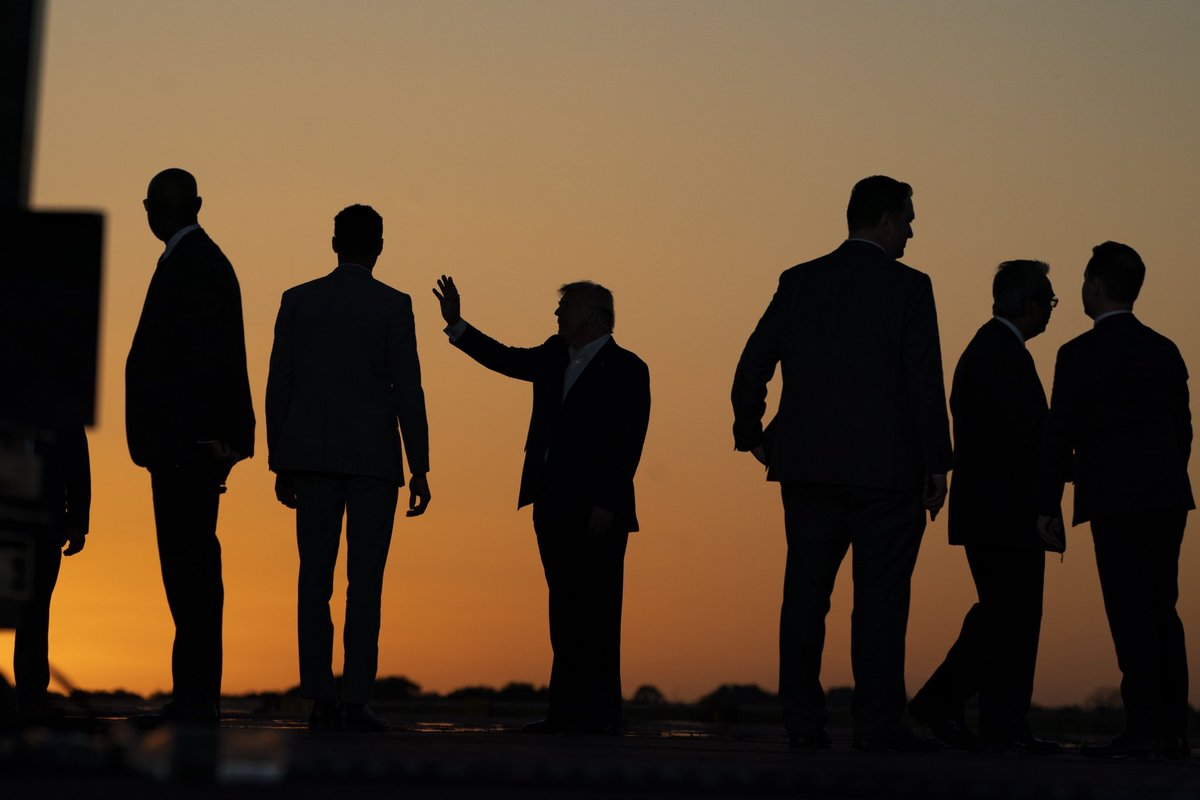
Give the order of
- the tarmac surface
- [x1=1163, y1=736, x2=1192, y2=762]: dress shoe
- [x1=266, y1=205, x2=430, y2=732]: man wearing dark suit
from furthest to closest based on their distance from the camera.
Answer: [x1=266, y1=205, x2=430, y2=732]: man wearing dark suit < [x1=1163, y1=736, x2=1192, y2=762]: dress shoe < the tarmac surface

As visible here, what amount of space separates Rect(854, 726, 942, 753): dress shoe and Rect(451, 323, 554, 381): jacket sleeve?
312 cm

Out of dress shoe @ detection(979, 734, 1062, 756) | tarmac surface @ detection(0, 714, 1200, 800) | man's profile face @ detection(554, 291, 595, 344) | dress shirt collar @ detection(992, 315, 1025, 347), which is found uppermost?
man's profile face @ detection(554, 291, 595, 344)

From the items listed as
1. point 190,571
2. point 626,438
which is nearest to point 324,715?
point 190,571

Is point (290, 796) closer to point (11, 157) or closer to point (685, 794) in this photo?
point (685, 794)

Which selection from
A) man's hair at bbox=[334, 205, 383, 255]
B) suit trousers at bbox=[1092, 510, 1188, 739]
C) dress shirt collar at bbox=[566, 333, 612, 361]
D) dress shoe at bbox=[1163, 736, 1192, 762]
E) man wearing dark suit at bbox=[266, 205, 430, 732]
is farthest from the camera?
dress shirt collar at bbox=[566, 333, 612, 361]

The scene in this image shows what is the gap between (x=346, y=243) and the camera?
9.77m

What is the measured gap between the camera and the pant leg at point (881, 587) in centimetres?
842

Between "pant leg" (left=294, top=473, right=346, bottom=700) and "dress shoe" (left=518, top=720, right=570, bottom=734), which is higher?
"pant leg" (left=294, top=473, right=346, bottom=700)

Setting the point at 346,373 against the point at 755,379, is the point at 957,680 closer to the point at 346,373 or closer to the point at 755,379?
the point at 755,379

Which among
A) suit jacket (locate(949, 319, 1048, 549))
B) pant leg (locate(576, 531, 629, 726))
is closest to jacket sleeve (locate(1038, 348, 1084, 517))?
suit jacket (locate(949, 319, 1048, 549))

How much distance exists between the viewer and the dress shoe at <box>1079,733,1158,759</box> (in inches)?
343

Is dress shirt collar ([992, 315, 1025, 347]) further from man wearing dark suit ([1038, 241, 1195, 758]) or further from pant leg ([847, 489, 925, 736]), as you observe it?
pant leg ([847, 489, 925, 736])

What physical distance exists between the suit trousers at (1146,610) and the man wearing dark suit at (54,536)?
486 cm

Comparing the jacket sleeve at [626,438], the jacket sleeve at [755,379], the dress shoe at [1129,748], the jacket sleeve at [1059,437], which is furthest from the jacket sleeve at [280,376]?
the dress shoe at [1129,748]
